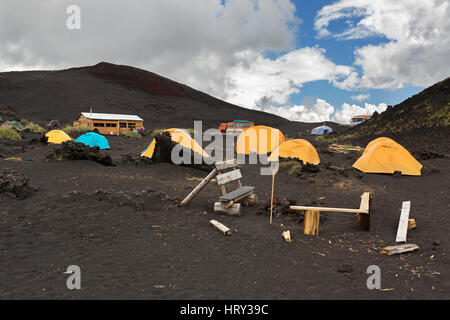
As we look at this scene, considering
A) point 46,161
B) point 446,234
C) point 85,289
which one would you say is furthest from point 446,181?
point 46,161

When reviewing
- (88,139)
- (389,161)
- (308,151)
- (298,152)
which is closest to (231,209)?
(389,161)

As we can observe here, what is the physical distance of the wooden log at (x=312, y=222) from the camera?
5.72 meters

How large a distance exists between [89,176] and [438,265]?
9.46 m

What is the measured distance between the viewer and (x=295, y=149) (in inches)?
567

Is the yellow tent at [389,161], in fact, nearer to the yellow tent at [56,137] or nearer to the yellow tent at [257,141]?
the yellow tent at [257,141]

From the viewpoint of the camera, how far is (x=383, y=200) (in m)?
8.38

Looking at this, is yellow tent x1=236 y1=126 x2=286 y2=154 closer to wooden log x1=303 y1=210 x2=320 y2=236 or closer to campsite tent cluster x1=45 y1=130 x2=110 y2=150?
campsite tent cluster x1=45 y1=130 x2=110 y2=150

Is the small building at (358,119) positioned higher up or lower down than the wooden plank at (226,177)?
higher up

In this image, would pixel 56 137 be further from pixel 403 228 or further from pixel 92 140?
pixel 403 228

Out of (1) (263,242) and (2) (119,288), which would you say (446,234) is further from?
(2) (119,288)

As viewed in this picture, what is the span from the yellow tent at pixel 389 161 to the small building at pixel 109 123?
27154 millimetres

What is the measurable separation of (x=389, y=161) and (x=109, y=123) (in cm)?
2949

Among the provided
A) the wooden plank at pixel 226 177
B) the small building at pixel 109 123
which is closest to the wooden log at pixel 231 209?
the wooden plank at pixel 226 177

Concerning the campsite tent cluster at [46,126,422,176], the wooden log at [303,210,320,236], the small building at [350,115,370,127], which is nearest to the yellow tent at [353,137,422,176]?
the campsite tent cluster at [46,126,422,176]
